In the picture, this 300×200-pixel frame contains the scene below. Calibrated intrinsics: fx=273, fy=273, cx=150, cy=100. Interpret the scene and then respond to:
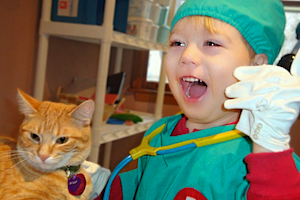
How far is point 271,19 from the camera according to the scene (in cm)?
65

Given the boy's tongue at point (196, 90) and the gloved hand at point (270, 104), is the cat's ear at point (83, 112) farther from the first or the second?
the gloved hand at point (270, 104)

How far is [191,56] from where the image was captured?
2.09 feet

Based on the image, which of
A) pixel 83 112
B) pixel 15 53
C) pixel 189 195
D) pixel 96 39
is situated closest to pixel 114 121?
pixel 96 39

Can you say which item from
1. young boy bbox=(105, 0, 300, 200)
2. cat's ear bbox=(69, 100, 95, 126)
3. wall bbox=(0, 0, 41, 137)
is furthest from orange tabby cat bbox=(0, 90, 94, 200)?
wall bbox=(0, 0, 41, 137)

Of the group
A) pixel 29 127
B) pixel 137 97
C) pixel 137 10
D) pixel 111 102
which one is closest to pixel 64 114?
pixel 29 127

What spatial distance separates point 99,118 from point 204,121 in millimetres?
784

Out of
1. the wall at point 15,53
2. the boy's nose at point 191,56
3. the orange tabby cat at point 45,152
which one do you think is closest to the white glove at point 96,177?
the orange tabby cat at point 45,152

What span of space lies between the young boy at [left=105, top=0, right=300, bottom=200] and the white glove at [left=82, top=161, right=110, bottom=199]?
67 mm

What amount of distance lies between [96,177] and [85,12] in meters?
0.84

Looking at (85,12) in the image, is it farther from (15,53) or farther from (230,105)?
(230,105)

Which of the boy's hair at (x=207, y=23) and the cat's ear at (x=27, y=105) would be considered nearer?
the boy's hair at (x=207, y=23)

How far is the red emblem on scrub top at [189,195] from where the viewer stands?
60cm

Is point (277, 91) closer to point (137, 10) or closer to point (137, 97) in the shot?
point (137, 10)

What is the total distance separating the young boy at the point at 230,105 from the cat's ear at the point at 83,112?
0.23m
